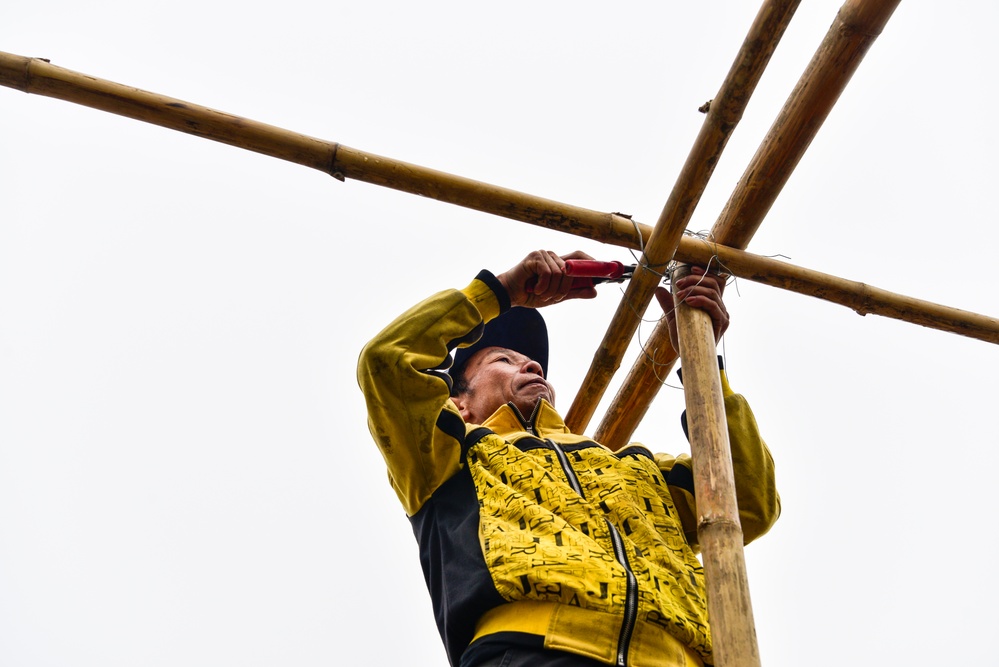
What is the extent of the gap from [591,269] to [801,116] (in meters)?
0.90

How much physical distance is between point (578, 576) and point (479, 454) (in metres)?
0.74

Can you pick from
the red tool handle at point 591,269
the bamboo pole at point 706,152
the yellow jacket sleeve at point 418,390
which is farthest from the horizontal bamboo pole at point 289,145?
the yellow jacket sleeve at point 418,390

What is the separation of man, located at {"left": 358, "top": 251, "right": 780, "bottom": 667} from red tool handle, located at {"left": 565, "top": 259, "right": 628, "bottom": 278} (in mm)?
39

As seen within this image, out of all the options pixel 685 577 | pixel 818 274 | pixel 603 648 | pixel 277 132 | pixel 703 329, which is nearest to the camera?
pixel 603 648

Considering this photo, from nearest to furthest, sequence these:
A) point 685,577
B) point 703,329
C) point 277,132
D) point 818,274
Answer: point 685,577
point 277,132
point 703,329
point 818,274

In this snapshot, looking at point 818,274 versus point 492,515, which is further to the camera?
point 818,274

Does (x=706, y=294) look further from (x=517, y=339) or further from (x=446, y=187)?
(x=517, y=339)

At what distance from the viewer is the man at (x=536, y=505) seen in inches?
105

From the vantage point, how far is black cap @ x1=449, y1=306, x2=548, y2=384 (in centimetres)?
447

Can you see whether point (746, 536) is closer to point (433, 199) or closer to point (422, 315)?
point (422, 315)

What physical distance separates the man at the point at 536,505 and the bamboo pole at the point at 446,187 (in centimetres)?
18

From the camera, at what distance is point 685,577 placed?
9.59 feet

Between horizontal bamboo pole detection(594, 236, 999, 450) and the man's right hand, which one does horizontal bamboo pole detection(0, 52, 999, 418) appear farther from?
the man's right hand

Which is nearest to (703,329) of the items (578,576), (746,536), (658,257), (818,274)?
(658,257)
